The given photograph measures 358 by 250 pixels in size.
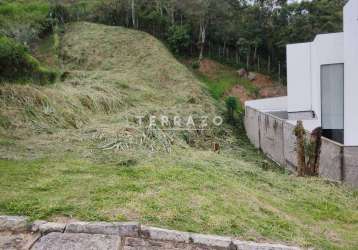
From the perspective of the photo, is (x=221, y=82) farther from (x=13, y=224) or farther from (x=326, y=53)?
(x=13, y=224)

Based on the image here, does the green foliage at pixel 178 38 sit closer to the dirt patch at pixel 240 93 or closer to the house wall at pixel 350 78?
the dirt patch at pixel 240 93

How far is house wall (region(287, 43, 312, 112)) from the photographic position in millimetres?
10992

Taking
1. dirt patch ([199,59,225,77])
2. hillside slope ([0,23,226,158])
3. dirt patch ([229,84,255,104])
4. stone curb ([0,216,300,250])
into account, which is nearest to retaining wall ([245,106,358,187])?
hillside slope ([0,23,226,158])

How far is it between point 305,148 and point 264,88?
12608mm

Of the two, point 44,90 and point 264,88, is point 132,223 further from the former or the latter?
point 264,88

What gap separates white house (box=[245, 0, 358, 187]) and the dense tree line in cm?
773

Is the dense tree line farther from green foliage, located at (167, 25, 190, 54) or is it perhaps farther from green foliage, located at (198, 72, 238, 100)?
green foliage, located at (198, 72, 238, 100)

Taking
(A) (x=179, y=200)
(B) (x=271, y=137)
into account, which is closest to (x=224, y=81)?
(B) (x=271, y=137)

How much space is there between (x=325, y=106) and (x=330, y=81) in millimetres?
685

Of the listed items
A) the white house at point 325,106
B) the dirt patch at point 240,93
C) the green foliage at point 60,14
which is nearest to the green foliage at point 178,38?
the dirt patch at point 240,93

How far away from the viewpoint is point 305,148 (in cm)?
657

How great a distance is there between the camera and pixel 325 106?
9.19 metres

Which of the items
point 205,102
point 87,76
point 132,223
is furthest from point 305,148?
point 87,76

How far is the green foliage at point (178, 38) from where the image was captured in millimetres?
19875
